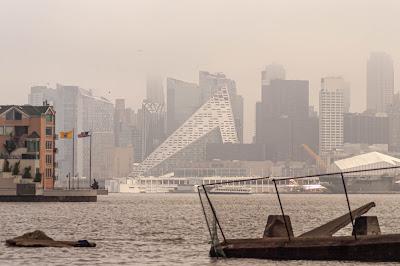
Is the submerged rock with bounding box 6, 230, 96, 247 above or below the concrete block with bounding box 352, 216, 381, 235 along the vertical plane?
below

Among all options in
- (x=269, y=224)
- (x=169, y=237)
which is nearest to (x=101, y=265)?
(x=269, y=224)

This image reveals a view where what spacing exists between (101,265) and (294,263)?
41.0 feet

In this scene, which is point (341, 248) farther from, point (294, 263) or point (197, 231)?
point (197, 231)

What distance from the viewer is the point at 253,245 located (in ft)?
239

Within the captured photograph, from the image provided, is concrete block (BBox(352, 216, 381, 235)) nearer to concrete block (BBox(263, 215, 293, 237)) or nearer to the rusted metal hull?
the rusted metal hull

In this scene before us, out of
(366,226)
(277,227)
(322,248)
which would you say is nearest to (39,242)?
(277,227)

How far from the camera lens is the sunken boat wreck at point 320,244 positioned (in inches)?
2719

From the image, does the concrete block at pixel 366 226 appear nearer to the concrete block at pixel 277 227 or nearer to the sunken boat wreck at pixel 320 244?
the sunken boat wreck at pixel 320 244

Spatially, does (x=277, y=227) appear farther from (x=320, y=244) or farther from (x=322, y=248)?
(x=322, y=248)

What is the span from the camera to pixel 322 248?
70.6 meters

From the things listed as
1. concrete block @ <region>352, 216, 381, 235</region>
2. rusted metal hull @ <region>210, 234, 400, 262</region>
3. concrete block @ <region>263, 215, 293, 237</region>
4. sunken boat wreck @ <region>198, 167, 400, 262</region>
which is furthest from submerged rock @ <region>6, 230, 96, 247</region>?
concrete block @ <region>352, 216, 381, 235</region>

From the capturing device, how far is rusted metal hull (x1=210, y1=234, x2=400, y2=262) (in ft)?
226

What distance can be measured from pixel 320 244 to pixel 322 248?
373 mm

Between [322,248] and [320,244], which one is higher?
[320,244]
